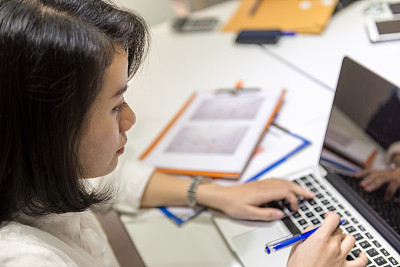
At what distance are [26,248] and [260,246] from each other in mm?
414

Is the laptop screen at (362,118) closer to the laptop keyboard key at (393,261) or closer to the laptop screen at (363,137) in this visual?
the laptop screen at (363,137)

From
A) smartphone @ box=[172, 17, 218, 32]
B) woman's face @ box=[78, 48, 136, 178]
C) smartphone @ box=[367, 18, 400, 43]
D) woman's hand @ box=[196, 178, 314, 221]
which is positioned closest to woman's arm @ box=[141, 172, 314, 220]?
woman's hand @ box=[196, 178, 314, 221]

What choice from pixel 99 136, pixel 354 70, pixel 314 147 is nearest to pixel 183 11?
pixel 314 147

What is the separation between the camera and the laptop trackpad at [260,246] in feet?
2.54

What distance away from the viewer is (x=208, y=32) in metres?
1.74

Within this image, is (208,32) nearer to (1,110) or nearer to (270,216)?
(270,216)

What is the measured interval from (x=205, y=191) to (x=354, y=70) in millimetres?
393

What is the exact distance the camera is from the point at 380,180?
0.75m

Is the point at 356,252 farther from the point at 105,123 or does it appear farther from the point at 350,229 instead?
the point at 105,123

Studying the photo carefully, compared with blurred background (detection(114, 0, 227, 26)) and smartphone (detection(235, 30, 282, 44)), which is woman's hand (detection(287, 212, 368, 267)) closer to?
smartphone (detection(235, 30, 282, 44))

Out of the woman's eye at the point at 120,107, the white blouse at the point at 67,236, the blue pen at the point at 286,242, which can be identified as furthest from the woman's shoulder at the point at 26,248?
the blue pen at the point at 286,242

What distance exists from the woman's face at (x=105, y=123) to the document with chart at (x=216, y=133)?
38 cm

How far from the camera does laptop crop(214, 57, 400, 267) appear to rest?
0.73 metres

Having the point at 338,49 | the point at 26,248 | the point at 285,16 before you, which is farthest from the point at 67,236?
the point at 285,16
